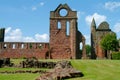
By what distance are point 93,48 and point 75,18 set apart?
36.3 feet

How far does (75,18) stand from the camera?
67.2 meters

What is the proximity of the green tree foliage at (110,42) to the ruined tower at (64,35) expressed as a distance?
6769mm

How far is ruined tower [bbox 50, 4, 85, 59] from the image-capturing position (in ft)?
218

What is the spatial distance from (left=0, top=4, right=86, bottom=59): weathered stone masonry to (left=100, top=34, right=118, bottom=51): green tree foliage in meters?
6.76

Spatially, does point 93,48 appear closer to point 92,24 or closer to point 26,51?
point 92,24

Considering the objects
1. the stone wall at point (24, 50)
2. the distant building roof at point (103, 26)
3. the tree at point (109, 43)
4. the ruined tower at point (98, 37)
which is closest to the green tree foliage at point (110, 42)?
the tree at point (109, 43)

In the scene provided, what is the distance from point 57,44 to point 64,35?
2.50 metres

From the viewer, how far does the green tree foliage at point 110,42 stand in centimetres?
7106

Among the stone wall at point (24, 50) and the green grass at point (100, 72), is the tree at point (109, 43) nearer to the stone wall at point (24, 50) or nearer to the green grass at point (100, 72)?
the stone wall at point (24, 50)

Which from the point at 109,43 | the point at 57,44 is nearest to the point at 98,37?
the point at 109,43

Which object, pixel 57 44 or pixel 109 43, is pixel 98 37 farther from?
pixel 57 44

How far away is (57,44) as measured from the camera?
67.1 metres

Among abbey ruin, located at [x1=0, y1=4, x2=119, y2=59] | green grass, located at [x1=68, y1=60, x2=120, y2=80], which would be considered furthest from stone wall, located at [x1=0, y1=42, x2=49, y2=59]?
green grass, located at [x1=68, y1=60, x2=120, y2=80]

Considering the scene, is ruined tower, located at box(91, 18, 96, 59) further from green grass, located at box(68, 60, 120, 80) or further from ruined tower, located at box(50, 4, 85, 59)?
green grass, located at box(68, 60, 120, 80)
